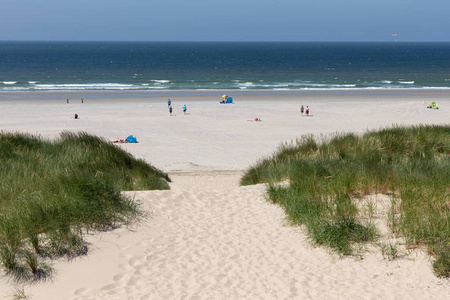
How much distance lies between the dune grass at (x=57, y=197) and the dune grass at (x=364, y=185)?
3.02 m

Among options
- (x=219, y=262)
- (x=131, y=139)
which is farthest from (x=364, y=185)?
(x=131, y=139)

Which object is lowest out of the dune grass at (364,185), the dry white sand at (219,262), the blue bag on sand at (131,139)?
the blue bag on sand at (131,139)

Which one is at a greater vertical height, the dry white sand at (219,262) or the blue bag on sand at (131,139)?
A: the dry white sand at (219,262)

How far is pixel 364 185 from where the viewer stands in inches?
365

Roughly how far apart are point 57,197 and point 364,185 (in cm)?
560

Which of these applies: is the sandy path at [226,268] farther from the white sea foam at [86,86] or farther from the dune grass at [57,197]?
the white sea foam at [86,86]

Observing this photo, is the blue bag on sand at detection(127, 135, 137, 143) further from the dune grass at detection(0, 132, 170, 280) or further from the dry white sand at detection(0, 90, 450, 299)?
Result: the dune grass at detection(0, 132, 170, 280)

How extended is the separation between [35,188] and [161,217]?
2.24m

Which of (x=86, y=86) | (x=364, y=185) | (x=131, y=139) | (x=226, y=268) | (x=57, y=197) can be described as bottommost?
(x=131, y=139)

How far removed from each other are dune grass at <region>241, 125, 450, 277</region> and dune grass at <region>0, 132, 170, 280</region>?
3024mm

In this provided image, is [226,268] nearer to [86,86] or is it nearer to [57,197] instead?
[57,197]

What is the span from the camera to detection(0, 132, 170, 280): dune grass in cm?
649

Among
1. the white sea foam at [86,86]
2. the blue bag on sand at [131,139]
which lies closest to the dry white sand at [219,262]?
the blue bag on sand at [131,139]

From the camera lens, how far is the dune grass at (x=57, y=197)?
256 inches
